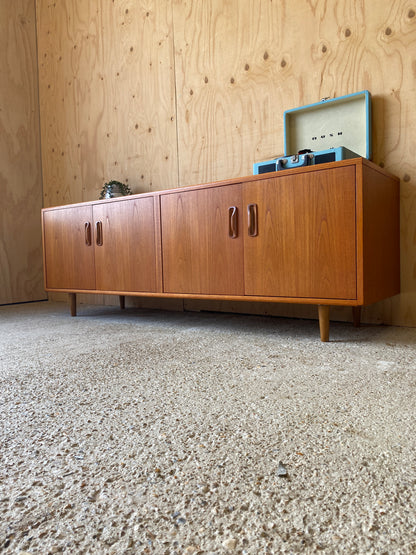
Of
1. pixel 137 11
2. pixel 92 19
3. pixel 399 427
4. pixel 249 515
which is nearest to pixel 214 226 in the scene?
pixel 399 427

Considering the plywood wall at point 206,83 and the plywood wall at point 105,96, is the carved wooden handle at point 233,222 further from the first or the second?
the plywood wall at point 105,96

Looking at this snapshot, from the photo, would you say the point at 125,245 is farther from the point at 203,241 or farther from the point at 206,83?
the point at 206,83

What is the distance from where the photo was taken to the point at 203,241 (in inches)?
73.9

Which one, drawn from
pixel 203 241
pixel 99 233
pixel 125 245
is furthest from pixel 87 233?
pixel 203 241

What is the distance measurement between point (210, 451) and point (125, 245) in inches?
63.2

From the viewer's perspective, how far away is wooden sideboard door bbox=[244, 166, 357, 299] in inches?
58.7

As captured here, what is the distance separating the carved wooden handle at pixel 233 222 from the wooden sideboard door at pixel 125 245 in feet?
1.51

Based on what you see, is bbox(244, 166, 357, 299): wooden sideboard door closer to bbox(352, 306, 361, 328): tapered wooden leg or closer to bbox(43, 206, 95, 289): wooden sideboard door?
bbox(352, 306, 361, 328): tapered wooden leg

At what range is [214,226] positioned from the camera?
1836 mm

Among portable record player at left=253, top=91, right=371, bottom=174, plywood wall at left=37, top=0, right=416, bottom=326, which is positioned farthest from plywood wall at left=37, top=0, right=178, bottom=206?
portable record player at left=253, top=91, right=371, bottom=174

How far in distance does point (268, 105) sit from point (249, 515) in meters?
2.12

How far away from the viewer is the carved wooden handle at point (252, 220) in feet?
5.62

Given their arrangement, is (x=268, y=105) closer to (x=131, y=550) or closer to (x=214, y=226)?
(x=214, y=226)

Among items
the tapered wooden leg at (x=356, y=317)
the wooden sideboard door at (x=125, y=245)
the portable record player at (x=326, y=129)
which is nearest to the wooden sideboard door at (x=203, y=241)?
the wooden sideboard door at (x=125, y=245)
